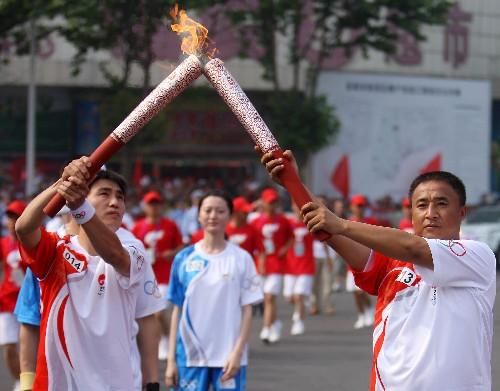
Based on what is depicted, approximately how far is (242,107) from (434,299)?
1117 mm

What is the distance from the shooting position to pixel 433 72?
40.0 m

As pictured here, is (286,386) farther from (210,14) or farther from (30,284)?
(210,14)

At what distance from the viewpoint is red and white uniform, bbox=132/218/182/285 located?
12169mm

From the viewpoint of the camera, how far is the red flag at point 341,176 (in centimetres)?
3284

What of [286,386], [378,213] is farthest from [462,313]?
[378,213]

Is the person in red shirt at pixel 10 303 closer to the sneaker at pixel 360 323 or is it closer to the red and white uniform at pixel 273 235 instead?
the red and white uniform at pixel 273 235

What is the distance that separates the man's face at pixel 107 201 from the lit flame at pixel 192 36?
1078mm

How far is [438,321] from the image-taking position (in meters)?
4.32

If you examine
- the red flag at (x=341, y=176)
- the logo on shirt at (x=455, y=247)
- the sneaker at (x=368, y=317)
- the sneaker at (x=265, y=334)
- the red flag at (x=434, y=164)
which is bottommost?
the sneaker at (x=265, y=334)

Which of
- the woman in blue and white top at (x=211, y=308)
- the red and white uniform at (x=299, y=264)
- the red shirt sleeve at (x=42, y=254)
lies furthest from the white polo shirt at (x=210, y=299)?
the red and white uniform at (x=299, y=264)

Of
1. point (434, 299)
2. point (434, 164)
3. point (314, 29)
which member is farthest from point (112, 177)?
point (434, 164)

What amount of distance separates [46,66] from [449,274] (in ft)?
97.3

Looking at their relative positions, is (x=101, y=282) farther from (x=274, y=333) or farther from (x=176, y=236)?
(x=274, y=333)

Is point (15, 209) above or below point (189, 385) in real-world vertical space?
above
